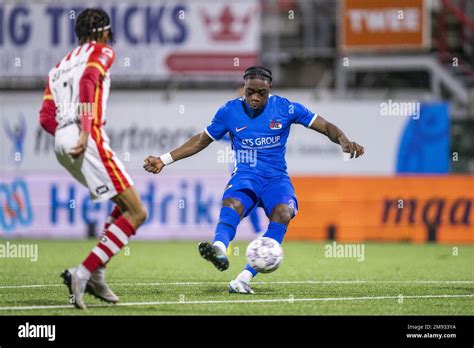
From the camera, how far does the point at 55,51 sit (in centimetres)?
2495

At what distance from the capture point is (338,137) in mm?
10641

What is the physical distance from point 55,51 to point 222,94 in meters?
4.14

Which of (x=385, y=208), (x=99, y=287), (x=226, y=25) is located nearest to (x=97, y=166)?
(x=99, y=287)

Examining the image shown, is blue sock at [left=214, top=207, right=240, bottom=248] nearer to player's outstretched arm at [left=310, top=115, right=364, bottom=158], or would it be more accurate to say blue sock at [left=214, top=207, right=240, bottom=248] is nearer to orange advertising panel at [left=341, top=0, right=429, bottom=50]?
player's outstretched arm at [left=310, top=115, right=364, bottom=158]

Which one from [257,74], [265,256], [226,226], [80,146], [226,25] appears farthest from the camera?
[226,25]

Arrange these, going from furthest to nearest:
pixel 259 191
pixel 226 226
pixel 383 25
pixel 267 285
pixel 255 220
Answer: pixel 383 25
pixel 255 220
pixel 267 285
pixel 259 191
pixel 226 226

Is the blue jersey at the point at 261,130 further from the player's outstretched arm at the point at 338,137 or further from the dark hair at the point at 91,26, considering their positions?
the dark hair at the point at 91,26

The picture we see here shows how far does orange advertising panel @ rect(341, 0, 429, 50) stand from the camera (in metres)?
24.6

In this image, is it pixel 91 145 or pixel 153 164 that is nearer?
pixel 91 145

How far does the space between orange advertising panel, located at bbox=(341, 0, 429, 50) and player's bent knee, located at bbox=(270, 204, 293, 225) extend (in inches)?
573

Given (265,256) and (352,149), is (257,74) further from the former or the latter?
(265,256)

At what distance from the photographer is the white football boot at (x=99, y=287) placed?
945 centimetres

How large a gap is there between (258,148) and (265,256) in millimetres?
1360

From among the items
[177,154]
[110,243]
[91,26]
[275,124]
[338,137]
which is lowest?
[110,243]
